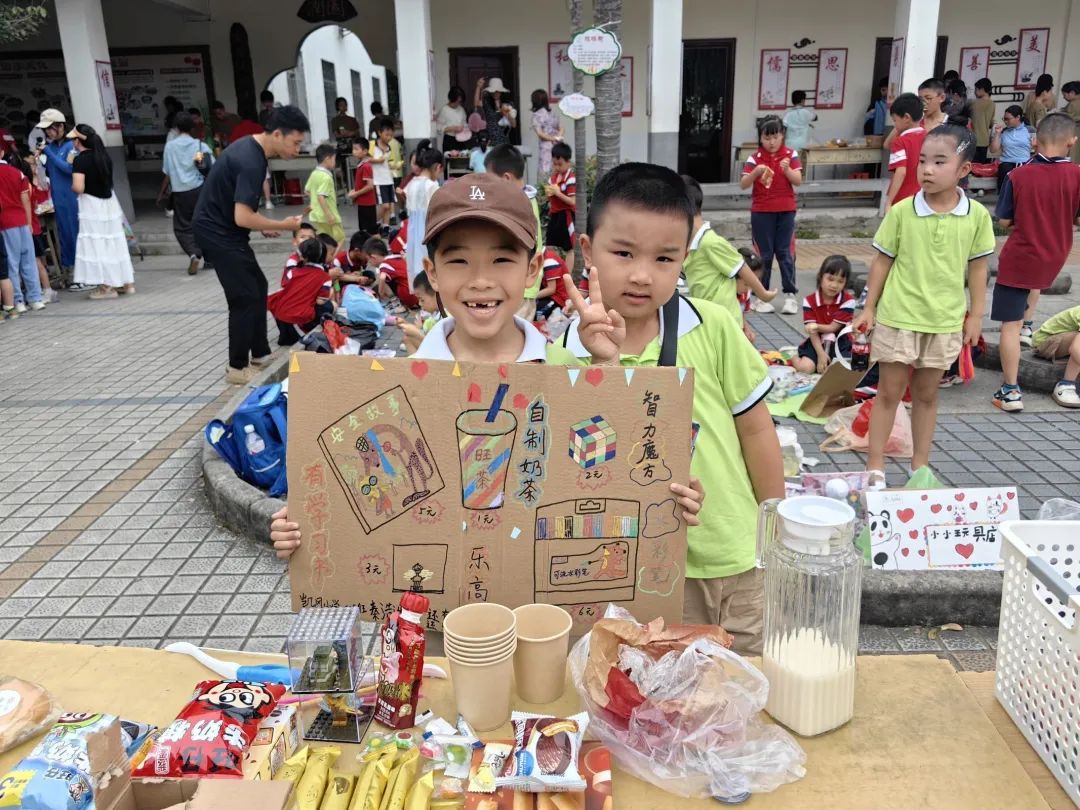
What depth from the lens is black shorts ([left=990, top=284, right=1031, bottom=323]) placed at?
17.7 feet

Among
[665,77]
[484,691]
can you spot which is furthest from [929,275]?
[665,77]

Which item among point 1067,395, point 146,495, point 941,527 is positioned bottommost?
point 146,495

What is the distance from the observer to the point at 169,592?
3604mm

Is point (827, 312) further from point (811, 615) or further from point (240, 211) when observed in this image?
point (811, 615)

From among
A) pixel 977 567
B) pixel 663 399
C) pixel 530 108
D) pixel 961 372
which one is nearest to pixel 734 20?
pixel 530 108

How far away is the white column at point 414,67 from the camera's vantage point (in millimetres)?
12117

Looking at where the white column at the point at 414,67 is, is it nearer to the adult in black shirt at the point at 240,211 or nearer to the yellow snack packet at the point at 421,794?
the adult in black shirt at the point at 240,211

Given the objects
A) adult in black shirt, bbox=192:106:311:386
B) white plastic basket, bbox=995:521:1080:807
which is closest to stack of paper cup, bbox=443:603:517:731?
white plastic basket, bbox=995:521:1080:807

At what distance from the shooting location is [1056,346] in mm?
5691

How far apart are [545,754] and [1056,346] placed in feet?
18.9

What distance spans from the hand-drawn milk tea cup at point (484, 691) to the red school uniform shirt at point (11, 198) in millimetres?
9466

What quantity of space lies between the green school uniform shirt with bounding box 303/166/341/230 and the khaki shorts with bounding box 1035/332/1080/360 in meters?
7.24

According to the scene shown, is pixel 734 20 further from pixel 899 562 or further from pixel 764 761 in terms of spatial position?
pixel 764 761

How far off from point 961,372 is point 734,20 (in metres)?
10.1
